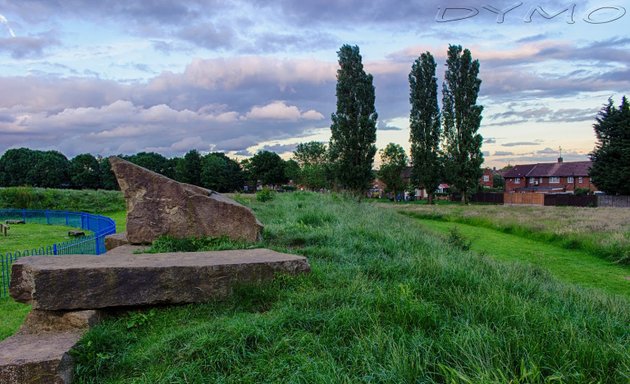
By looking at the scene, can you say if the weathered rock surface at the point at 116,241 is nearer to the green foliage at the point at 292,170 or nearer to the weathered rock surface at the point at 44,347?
the weathered rock surface at the point at 44,347

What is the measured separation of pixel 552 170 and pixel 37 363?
83455mm

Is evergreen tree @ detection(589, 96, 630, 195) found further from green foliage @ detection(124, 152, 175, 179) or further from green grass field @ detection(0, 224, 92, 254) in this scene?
green foliage @ detection(124, 152, 175, 179)

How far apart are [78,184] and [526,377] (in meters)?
83.2

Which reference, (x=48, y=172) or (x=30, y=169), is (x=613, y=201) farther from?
(x=30, y=169)

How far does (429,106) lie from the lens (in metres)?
47.0

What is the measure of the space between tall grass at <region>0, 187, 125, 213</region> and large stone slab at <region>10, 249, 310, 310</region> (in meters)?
32.8

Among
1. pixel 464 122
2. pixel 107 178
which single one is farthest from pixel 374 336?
pixel 107 178

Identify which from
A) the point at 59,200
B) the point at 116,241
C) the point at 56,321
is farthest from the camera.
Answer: the point at 59,200

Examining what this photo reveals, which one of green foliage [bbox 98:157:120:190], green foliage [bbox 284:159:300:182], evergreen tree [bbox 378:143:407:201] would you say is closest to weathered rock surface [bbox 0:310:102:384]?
evergreen tree [bbox 378:143:407:201]

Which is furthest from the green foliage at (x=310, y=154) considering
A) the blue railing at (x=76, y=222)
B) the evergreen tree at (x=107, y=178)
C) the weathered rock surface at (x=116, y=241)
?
Result: the weathered rock surface at (x=116, y=241)

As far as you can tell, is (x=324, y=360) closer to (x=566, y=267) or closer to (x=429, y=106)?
(x=566, y=267)

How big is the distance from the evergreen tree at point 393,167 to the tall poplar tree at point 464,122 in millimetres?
22503

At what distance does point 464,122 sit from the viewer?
1699 inches

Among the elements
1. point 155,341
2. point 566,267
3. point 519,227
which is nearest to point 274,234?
point 155,341
